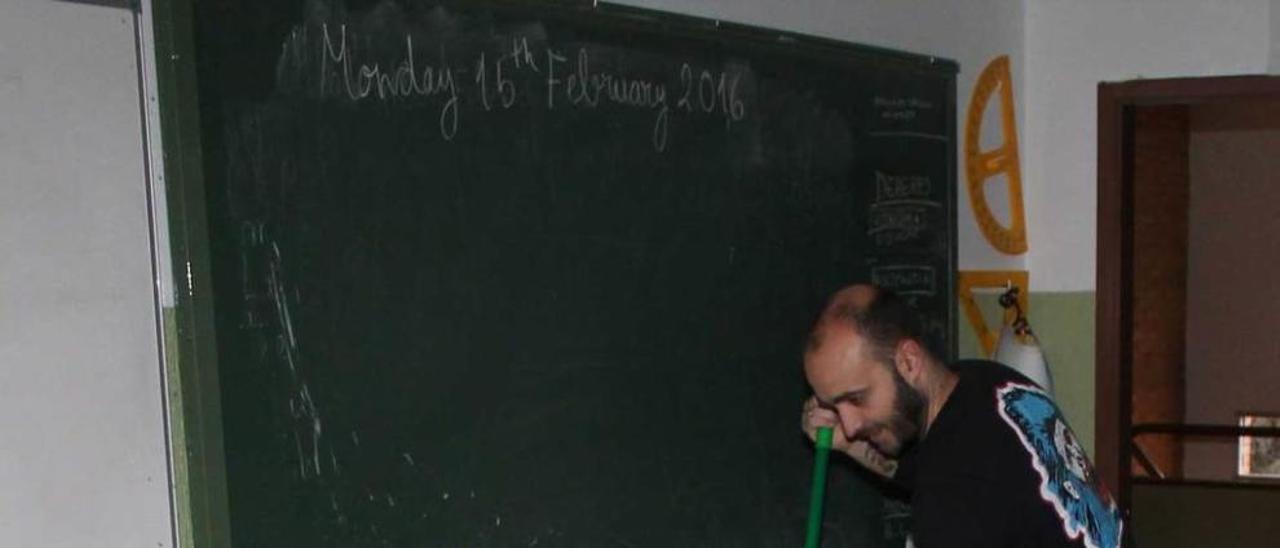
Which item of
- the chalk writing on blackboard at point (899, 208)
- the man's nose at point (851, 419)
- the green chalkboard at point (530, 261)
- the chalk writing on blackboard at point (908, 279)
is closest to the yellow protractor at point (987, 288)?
the chalk writing on blackboard at point (908, 279)

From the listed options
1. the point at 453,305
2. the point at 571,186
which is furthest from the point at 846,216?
the point at 453,305

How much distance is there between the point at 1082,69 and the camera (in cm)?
351

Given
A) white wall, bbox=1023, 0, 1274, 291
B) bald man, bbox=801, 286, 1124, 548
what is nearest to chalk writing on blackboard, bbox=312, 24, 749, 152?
bald man, bbox=801, 286, 1124, 548

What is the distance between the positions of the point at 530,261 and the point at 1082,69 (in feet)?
6.69

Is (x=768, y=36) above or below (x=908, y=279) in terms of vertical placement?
above

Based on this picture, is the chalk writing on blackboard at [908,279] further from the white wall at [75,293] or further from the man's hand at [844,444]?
the white wall at [75,293]

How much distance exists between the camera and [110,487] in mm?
1586

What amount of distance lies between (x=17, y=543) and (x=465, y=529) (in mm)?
690

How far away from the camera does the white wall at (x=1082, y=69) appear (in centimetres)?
336

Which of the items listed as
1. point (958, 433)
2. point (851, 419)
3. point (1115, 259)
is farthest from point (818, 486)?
point (1115, 259)

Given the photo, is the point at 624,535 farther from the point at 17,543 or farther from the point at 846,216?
the point at 17,543

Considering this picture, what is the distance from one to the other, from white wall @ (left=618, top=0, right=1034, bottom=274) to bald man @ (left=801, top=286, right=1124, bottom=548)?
2.43 ft

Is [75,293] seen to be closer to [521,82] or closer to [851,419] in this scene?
[521,82]

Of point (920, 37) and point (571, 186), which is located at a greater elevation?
point (920, 37)
